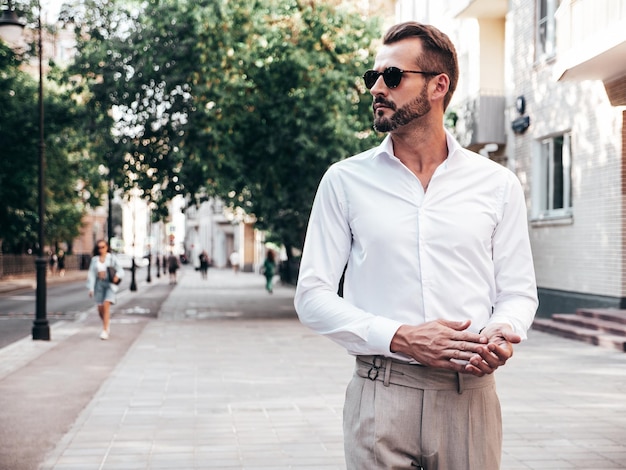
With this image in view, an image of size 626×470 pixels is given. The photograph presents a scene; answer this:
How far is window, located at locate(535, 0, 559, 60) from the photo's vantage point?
18.7 m

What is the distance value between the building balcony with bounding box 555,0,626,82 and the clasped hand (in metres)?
11.5

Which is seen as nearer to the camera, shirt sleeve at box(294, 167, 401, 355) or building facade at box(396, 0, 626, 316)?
shirt sleeve at box(294, 167, 401, 355)

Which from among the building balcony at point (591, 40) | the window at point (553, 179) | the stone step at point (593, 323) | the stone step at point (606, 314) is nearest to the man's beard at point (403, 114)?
the building balcony at point (591, 40)

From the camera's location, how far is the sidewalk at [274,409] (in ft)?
21.2

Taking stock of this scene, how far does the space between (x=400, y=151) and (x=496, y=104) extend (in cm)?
1950

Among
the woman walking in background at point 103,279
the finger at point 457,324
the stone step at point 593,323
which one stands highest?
the finger at point 457,324

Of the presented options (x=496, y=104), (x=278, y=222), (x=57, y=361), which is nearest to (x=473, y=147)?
(x=496, y=104)

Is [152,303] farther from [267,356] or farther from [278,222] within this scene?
[267,356]

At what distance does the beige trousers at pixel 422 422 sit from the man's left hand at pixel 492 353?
146mm

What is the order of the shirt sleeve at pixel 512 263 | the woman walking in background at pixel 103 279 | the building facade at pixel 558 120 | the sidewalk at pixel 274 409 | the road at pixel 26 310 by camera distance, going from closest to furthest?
the shirt sleeve at pixel 512 263
the sidewalk at pixel 274 409
the building facade at pixel 558 120
the woman walking in background at pixel 103 279
the road at pixel 26 310

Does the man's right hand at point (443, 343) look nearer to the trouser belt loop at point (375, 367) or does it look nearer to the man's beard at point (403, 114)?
the trouser belt loop at point (375, 367)

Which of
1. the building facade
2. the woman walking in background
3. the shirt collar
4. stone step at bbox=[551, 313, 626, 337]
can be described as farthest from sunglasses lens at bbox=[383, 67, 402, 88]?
the woman walking in background

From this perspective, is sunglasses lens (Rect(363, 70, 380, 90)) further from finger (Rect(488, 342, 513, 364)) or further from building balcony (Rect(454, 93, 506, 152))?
building balcony (Rect(454, 93, 506, 152))

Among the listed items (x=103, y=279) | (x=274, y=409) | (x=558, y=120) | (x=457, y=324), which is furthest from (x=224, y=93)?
(x=457, y=324)
